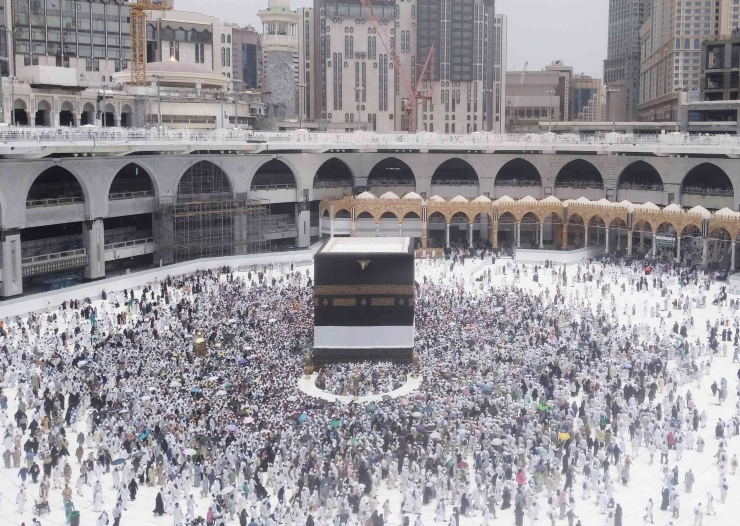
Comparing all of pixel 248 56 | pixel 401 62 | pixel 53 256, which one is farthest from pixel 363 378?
pixel 248 56

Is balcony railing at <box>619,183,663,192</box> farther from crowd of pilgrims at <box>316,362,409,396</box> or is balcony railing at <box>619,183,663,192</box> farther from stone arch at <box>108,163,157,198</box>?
crowd of pilgrims at <box>316,362,409,396</box>

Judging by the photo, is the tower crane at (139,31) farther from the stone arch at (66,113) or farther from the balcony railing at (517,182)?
the balcony railing at (517,182)

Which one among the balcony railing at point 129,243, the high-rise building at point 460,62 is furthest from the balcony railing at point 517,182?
the high-rise building at point 460,62

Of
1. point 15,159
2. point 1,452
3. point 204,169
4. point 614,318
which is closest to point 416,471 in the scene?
point 1,452

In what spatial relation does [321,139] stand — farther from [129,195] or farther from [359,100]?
[359,100]

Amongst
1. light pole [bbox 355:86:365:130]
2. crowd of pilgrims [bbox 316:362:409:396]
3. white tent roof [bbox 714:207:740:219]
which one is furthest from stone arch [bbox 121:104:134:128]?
light pole [bbox 355:86:365:130]

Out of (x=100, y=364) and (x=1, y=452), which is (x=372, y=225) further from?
(x=1, y=452)
